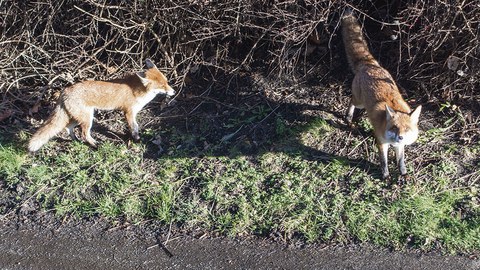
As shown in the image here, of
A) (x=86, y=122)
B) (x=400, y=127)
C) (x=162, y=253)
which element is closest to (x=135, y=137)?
(x=86, y=122)

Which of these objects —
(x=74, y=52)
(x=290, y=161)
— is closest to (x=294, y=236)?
(x=290, y=161)

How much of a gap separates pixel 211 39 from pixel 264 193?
7.96ft

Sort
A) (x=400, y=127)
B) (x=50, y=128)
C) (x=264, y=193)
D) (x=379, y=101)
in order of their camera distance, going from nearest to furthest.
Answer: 1. (x=400, y=127)
2. (x=264, y=193)
3. (x=379, y=101)
4. (x=50, y=128)

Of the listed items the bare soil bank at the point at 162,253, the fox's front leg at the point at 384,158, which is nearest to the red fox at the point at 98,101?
the bare soil bank at the point at 162,253

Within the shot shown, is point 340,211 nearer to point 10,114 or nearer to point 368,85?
point 368,85

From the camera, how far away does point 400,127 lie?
16.8 feet

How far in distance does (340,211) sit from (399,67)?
224 centimetres

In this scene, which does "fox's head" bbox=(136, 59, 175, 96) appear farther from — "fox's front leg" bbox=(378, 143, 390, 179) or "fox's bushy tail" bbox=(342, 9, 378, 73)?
"fox's front leg" bbox=(378, 143, 390, 179)

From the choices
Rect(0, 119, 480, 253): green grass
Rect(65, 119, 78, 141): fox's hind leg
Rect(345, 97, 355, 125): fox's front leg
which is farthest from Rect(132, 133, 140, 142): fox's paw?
Rect(345, 97, 355, 125): fox's front leg

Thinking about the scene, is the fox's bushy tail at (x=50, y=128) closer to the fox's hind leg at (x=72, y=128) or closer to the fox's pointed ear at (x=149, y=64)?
the fox's hind leg at (x=72, y=128)

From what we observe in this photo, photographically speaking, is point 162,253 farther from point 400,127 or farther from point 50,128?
point 400,127

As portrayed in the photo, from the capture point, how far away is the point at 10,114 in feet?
21.8

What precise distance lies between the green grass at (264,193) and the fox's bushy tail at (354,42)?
2.80 ft

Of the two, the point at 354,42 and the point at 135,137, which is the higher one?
the point at 354,42
